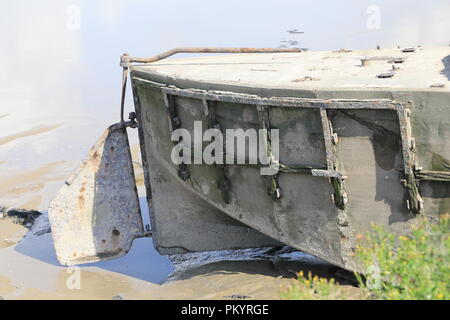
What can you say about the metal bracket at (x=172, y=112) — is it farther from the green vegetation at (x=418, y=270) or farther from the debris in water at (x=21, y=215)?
the debris in water at (x=21, y=215)

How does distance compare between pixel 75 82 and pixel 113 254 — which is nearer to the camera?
A: pixel 113 254

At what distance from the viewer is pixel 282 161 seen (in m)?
6.57

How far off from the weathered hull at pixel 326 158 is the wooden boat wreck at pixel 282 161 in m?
0.01

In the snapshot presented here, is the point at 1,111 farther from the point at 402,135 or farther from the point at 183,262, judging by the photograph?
the point at 402,135

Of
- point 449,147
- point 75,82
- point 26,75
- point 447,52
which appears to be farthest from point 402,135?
point 26,75

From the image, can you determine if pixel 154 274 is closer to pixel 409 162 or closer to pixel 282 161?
pixel 282 161

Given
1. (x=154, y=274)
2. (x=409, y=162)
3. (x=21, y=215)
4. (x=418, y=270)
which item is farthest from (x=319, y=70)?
(x=21, y=215)

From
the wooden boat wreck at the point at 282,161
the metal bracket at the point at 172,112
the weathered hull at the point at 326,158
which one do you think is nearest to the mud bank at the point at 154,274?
the wooden boat wreck at the point at 282,161

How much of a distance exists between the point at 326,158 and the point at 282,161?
524 mm

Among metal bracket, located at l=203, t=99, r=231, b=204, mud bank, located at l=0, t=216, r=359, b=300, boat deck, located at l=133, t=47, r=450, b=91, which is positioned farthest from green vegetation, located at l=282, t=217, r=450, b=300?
metal bracket, located at l=203, t=99, r=231, b=204

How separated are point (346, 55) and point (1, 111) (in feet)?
45.2

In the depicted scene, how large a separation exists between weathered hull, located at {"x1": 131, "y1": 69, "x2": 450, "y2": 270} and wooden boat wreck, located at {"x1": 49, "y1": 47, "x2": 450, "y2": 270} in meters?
0.01

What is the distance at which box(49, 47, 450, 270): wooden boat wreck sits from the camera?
586 centimetres

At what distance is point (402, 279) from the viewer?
488 cm
